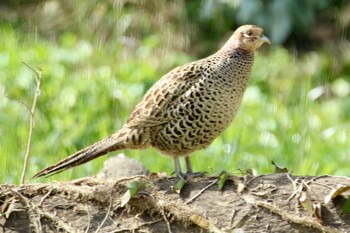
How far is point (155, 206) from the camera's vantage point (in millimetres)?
4922

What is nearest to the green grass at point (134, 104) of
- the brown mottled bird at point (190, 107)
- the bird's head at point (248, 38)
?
the brown mottled bird at point (190, 107)

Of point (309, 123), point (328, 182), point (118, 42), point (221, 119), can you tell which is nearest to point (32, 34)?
point (118, 42)

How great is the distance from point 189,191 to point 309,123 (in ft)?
10.0

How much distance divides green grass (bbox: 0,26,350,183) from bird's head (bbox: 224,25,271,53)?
3.38 feet

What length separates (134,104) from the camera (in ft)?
27.4

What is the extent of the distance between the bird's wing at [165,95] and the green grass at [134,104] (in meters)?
0.80

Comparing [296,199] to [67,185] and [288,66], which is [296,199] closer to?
[67,185]

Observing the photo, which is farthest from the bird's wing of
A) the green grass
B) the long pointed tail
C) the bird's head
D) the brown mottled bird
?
the green grass

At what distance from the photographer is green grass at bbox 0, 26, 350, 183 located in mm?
6930

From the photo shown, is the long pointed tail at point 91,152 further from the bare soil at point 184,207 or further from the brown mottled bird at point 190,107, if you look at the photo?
the bare soil at point 184,207

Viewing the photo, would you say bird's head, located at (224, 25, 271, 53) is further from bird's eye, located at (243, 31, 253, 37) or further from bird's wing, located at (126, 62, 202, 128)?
bird's wing, located at (126, 62, 202, 128)

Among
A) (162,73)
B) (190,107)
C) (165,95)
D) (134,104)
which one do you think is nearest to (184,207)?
(190,107)

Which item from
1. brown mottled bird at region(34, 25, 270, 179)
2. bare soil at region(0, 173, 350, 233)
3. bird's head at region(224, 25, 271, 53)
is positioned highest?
bird's head at region(224, 25, 271, 53)

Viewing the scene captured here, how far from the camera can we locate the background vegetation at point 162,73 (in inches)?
279
